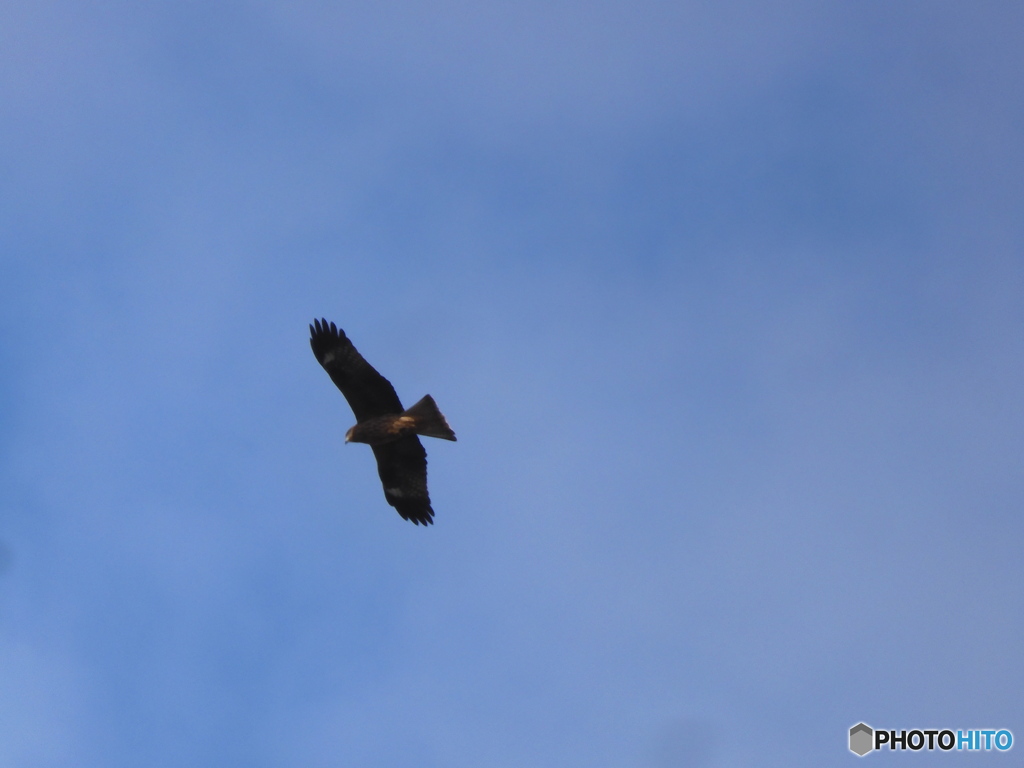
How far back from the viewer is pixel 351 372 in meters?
19.9

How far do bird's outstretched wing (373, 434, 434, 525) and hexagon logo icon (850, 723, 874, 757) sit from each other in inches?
390

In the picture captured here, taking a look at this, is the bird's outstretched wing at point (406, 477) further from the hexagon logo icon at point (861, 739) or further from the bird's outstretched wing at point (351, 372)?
the hexagon logo icon at point (861, 739)

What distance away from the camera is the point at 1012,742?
62.7 feet

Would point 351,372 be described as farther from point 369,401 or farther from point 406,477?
point 406,477

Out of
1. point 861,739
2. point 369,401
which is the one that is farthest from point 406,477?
point 861,739

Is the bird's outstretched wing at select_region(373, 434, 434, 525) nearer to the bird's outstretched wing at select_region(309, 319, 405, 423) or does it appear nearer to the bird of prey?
the bird of prey

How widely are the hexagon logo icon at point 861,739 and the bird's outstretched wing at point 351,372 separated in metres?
11.6

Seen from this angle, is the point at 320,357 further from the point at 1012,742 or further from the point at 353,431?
the point at 1012,742

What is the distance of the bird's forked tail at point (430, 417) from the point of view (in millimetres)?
19375

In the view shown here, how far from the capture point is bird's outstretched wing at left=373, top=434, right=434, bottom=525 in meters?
21.1

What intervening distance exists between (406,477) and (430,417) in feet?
8.80

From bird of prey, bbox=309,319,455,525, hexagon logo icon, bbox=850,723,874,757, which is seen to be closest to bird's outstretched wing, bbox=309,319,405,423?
bird of prey, bbox=309,319,455,525

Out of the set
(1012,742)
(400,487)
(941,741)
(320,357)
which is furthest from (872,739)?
(320,357)


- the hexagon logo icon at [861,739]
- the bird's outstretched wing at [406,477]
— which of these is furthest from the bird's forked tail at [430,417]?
the hexagon logo icon at [861,739]
